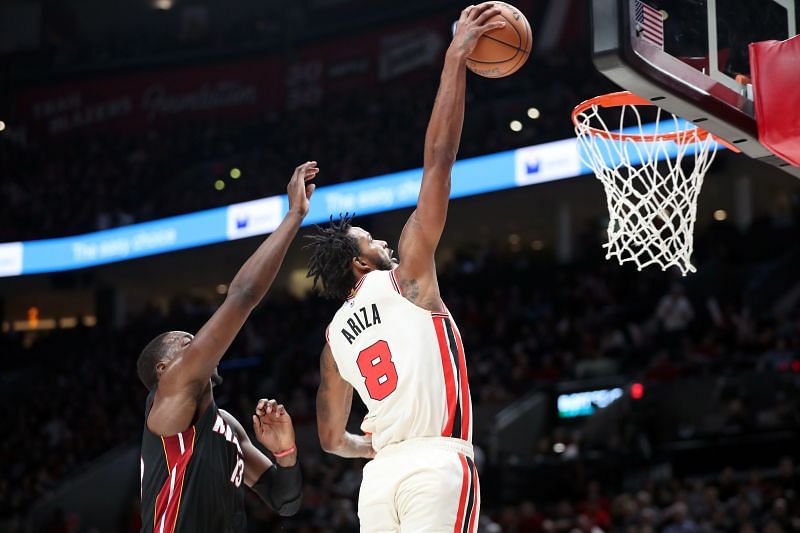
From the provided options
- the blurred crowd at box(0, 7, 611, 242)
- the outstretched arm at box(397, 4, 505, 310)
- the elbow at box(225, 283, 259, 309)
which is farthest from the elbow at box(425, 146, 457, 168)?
the blurred crowd at box(0, 7, 611, 242)

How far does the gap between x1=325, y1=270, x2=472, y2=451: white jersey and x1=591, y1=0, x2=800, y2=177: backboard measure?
1123 mm

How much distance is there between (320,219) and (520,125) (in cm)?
334

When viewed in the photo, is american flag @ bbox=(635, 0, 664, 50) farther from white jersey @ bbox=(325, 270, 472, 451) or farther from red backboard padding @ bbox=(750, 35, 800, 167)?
white jersey @ bbox=(325, 270, 472, 451)

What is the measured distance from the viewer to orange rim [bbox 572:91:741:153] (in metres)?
5.03

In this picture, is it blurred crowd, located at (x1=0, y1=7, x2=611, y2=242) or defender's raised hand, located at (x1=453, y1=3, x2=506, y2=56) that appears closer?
defender's raised hand, located at (x1=453, y1=3, x2=506, y2=56)

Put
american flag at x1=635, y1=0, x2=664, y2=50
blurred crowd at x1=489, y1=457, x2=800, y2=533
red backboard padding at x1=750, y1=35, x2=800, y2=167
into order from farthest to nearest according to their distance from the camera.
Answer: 1. blurred crowd at x1=489, y1=457, x2=800, y2=533
2. red backboard padding at x1=750, y1=35, x2=800, y2=167
3. american flag at x1=635, y1=0, x2=664, y2=50

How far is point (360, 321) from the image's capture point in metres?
3.70

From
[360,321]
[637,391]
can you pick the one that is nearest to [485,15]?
[360,321]

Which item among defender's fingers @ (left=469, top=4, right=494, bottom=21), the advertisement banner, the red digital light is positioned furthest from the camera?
the advertisement banner

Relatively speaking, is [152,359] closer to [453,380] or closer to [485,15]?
[453,380]

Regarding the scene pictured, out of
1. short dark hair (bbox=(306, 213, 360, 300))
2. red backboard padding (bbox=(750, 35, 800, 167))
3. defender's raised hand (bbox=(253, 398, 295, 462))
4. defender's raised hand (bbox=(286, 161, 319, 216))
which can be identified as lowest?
defender's raised hand (bbox=(253, 398, 295, 462))

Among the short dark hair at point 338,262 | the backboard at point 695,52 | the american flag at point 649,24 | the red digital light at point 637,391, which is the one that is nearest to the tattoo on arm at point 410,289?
the short dark hair at point 338,262

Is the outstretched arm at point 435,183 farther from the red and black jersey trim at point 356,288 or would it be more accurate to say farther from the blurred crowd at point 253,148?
the blurred crowd at point 253,148

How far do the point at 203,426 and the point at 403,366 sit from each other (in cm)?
74
